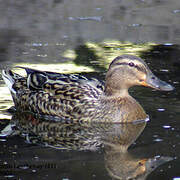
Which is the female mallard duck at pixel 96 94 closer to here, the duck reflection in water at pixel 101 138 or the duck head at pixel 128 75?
the duck head at pixel 128 75

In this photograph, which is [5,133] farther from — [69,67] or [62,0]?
[62,0]

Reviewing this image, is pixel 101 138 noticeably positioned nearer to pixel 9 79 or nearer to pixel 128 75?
pixel 128 75

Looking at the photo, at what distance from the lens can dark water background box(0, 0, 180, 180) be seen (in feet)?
25.5

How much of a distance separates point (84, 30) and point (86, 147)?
7.67m

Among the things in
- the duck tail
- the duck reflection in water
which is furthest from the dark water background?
the duck tail

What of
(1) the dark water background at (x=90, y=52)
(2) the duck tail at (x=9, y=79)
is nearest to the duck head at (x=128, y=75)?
(1) the dark water background at (x=90, y=52)

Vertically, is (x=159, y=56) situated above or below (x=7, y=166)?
below

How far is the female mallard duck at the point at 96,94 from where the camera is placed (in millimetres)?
9672

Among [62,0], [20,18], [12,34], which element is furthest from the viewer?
[62,0]

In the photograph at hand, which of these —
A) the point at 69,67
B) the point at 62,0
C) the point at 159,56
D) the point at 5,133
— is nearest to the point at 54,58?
the point at 69,67

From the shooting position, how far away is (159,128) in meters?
9.18

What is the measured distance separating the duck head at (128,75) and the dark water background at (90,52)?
20.6 inches

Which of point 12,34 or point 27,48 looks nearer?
point 27,48

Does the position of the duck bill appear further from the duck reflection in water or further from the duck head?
the duck reflection in water
